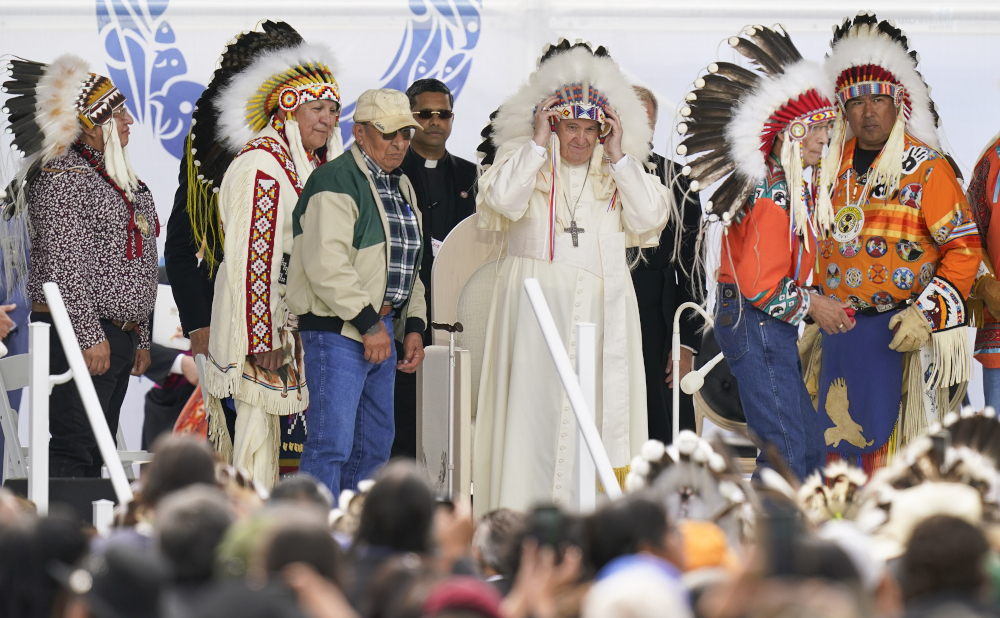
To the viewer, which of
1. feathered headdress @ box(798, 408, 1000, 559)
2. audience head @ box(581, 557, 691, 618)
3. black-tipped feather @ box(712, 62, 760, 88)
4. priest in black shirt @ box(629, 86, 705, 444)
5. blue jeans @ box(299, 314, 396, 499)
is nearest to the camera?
audience head @ box(581, 557, 691, 618)

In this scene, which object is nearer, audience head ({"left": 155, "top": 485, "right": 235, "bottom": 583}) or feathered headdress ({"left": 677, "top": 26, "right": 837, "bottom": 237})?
audience head ({"left": 155, "top": 485, "right": 235, "bottom": 583})

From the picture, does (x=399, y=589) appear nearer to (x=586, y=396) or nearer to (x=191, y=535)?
(x=191, y=535)

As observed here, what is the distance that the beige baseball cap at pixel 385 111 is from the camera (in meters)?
4.16

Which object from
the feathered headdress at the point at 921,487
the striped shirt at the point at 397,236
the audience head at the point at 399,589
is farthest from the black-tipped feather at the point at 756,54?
the audience head at the point at 399,589

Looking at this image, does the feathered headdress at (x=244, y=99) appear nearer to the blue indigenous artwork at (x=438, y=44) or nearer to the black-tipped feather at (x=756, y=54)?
the blue indigenous artwork at (x=438, y=44)

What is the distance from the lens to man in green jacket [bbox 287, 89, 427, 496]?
4004 millimetres

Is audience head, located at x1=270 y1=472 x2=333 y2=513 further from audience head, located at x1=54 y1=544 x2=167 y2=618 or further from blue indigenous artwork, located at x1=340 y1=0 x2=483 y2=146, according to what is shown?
blue indigenous artwork, located at x1=340 y1=0 x2=483 y2=146

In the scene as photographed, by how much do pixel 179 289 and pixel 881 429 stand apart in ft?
8.11

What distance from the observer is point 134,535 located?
89.7 inches

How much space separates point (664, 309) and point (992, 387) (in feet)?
3.88

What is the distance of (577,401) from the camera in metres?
3.31

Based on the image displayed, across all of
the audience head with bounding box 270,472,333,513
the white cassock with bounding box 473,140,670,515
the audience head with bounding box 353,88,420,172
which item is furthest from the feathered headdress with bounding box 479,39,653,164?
the audience head with bounding box 270,472,333,513

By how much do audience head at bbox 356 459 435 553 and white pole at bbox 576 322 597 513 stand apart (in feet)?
3.94

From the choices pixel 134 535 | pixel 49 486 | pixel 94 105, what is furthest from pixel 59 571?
pixel 94 105
